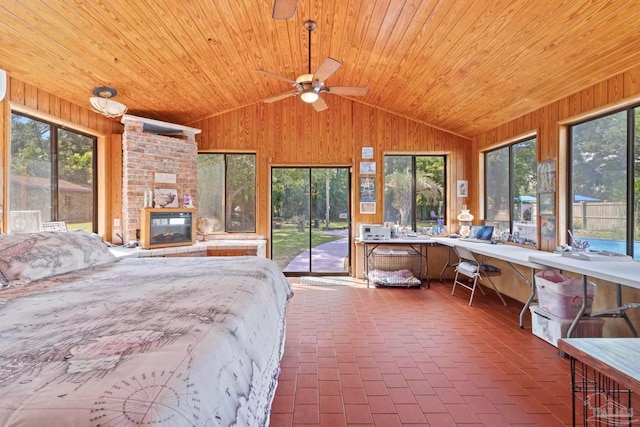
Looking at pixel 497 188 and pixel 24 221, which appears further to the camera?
pixel 497 188

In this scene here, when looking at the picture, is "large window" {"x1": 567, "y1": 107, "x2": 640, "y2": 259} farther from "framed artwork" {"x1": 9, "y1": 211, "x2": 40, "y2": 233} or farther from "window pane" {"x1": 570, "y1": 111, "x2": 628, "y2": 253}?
"framed artwork" {"x1": 9, "y1": 211, "x2": 40, "y2": 233}

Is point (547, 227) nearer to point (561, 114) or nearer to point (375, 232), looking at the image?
point (561, 114)

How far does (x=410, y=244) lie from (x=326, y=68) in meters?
3.07

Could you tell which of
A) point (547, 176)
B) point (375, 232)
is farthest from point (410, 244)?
point (547, 176)

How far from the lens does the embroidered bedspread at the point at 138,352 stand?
68 cm

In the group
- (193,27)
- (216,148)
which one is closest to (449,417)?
(193,27)

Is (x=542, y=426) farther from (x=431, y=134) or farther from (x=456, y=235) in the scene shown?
(x=431, y=134)

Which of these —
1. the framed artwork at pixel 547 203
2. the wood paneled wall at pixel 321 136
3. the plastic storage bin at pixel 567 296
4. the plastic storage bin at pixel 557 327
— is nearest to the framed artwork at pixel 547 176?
the framed artwork at pixel 547 203

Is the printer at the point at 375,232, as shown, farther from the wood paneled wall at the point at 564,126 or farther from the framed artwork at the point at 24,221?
the framed artwork at the point at 24,221

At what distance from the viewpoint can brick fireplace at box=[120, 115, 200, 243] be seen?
4152 mm

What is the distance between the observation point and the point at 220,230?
5.19m

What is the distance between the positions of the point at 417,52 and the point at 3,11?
11.5ft

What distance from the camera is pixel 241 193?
5188 millimetres

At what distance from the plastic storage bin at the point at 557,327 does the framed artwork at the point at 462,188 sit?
8.61ft
